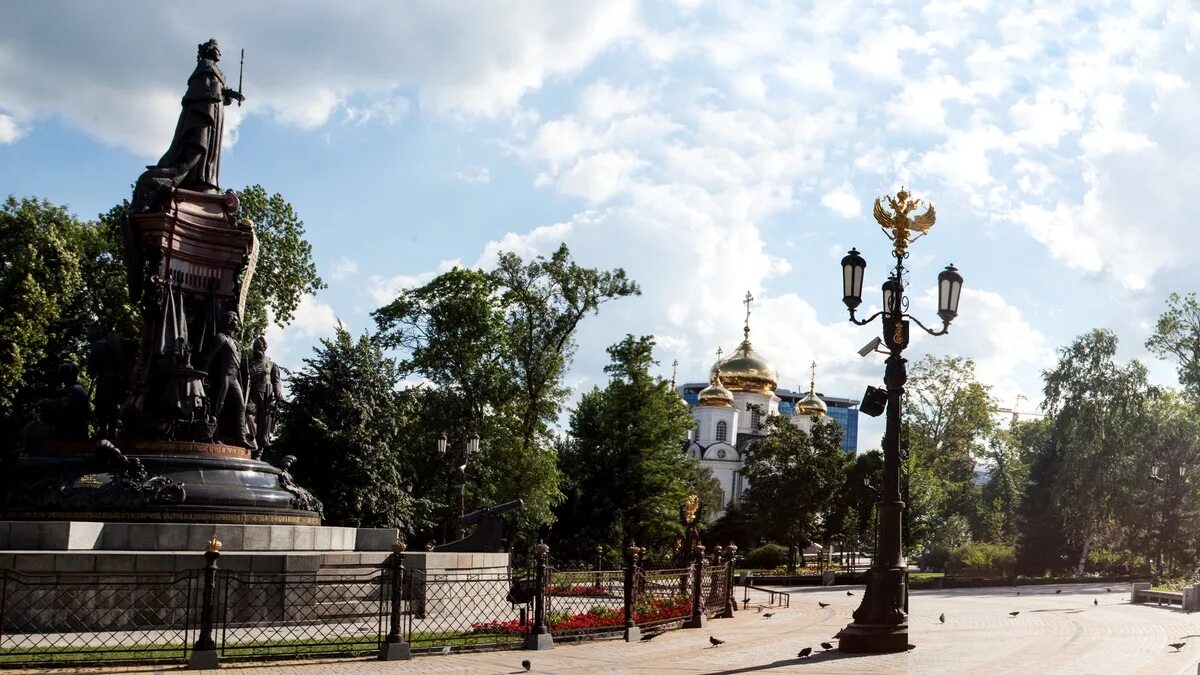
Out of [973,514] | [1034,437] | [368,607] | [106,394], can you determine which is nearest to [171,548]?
[368,607]

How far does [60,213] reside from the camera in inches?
1475

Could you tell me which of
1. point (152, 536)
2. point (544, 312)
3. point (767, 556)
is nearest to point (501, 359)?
point (544, 312)

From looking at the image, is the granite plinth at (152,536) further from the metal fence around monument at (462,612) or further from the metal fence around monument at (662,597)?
the metal fence around monument at (662,597)

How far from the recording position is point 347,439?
35.0 metres

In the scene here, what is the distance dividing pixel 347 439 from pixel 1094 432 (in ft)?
112

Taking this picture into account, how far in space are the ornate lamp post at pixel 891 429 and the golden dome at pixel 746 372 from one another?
72.6 meters

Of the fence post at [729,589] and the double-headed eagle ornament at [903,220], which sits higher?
the double-headed eagle ornament at [903,220]

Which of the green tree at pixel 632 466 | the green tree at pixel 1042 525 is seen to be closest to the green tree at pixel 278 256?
the green tree at pixel 632 466

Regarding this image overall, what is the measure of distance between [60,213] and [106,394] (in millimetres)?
23643

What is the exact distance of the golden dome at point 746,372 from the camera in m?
87.7

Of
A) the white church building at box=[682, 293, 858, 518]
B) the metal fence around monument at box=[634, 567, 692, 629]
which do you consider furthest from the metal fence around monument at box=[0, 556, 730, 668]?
the white church building at box=[682, 293, 858, 518]

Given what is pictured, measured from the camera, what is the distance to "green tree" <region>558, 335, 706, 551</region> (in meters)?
43.7

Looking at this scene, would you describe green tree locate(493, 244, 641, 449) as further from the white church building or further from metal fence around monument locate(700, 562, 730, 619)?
the white church building

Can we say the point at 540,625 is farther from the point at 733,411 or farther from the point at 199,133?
the point at 733,411
